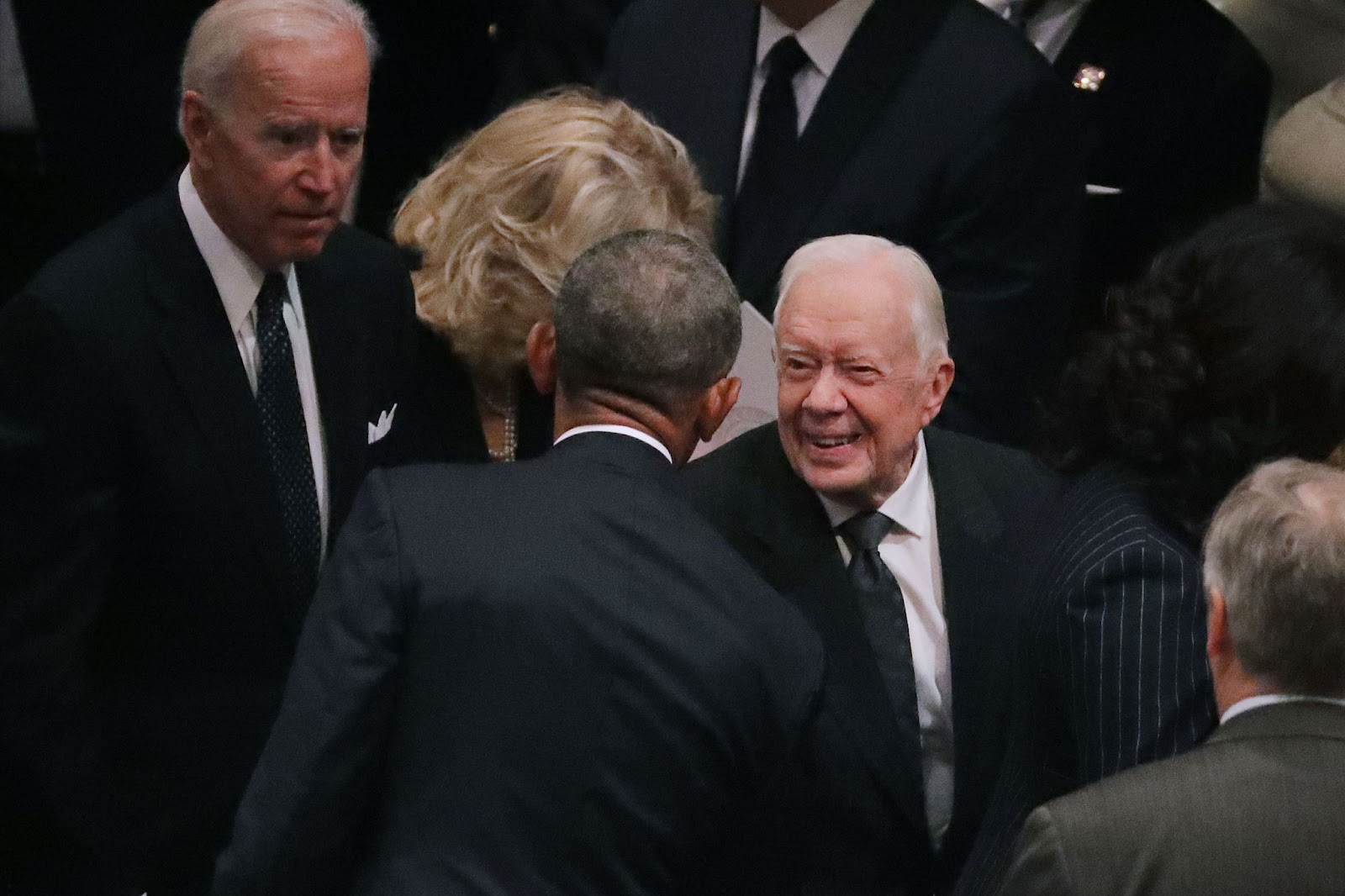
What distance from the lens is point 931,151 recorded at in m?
3.60

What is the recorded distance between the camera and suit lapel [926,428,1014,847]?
9.31 ft

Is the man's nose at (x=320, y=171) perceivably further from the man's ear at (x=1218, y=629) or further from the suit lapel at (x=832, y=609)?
Result: the man's ear at (x=1218, y=629)

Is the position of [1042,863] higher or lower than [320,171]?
lower

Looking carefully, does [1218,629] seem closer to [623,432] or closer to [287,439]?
[623,432]

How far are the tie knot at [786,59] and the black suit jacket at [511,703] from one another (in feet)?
4.65

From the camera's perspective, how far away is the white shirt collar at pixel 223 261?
2.96 meters

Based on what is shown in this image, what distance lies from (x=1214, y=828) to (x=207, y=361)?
150 cm

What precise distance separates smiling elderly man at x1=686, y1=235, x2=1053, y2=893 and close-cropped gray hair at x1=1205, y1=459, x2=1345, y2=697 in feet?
2.27

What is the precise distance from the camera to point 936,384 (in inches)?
118

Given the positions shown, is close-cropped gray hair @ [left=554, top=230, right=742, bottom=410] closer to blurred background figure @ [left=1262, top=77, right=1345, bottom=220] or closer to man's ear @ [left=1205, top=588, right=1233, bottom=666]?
man's ear @ [left=1205, top=588, right=1233, bottom=666]

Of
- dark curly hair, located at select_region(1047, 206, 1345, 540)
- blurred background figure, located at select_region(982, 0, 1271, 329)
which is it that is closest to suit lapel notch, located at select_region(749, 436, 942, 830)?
dark curly hair, located at select_region(1047, 206, 1345, 540)

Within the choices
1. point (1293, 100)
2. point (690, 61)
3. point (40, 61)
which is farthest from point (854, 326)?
point (40, 61)

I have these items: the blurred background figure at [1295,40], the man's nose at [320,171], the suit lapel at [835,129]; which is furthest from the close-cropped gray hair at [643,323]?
the blurred background figure at [1295,40]

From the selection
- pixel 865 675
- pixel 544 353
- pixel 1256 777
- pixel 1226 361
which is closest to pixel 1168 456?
pixel 1226 361
